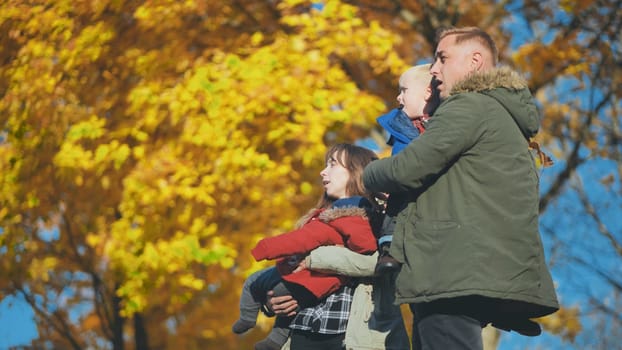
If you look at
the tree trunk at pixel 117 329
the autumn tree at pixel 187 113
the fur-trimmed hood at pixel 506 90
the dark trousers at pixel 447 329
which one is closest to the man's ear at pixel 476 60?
the fur-trimmed hood at pixel 506 90

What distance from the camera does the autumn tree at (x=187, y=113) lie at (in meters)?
8.80

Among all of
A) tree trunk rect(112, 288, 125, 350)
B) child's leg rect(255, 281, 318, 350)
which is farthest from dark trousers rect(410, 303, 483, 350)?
tree trunk rect(112, 288, 125, 350)

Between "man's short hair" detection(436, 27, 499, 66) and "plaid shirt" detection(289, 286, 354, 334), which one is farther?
"plaid shirt" detection(289, 286, 354, 334)

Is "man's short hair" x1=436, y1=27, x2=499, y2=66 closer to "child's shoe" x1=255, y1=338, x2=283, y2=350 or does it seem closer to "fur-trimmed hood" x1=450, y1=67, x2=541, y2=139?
"fur-trimmed hood" x1=450, y1=67, x2=541, y2=139

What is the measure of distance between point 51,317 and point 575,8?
8588 mm

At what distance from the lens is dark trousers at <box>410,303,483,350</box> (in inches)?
118

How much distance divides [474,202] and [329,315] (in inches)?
54.0

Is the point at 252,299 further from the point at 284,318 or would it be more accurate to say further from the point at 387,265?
the point at 387,265

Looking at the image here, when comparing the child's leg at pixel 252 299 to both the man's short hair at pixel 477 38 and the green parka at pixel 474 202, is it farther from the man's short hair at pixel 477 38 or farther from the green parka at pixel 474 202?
the man's short hair at pixel 477 38

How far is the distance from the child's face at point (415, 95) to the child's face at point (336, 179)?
636mm

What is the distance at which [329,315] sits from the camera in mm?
4137

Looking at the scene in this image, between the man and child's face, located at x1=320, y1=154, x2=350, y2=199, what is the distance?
111 cm

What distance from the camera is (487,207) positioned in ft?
9.84

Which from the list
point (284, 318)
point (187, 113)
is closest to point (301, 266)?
point (284, 318)
